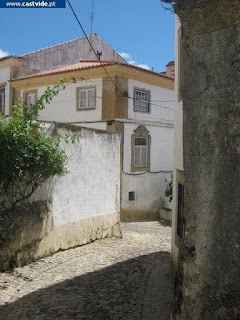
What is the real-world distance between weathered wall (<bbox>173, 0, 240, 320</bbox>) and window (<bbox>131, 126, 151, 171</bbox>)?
47.0 ft

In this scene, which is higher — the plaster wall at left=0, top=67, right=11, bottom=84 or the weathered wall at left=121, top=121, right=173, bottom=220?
the plaster wall at left=0, top=67, right=11, bottom=84

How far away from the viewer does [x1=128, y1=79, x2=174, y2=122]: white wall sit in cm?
1719

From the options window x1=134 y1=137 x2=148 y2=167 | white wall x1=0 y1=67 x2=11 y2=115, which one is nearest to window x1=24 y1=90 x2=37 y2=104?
white wall x1=0 y1=67 x2=11 y2=115

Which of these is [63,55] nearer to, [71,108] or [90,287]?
[71,108]

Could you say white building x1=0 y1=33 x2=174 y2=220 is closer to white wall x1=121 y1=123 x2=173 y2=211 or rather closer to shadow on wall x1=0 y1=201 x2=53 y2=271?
white wall x1=121 y1=123 x2=173 y2=211

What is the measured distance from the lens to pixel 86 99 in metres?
17.5

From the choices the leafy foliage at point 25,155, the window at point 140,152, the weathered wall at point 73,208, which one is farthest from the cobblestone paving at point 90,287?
the window at point 140,152

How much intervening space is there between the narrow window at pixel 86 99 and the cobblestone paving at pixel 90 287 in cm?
965

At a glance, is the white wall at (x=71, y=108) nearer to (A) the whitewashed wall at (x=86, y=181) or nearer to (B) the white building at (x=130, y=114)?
(B) the white building at (x=130, y=114)

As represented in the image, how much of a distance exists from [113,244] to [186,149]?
7050 mm

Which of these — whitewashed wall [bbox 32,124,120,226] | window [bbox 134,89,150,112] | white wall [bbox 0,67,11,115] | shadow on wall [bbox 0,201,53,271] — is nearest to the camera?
shadow on wall [bbox 0,201,53,271]

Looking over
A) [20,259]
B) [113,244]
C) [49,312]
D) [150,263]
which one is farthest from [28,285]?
[113,244]

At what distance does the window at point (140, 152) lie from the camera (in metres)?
17.9

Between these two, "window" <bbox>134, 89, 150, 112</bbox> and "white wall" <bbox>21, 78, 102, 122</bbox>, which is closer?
"white wall" <bbox>21, 78, 102, 122</bbox>
